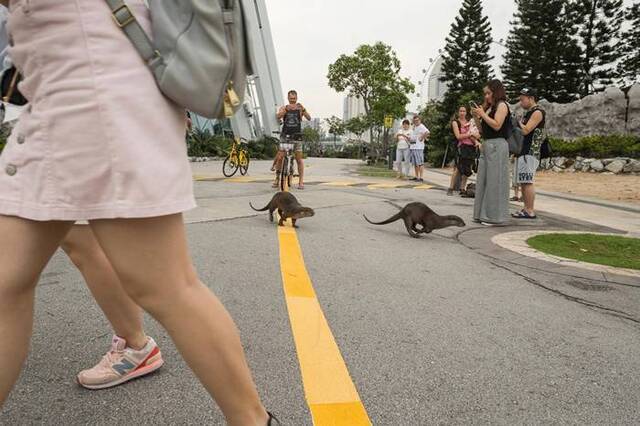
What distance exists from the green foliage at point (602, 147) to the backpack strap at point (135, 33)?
74.1 ft

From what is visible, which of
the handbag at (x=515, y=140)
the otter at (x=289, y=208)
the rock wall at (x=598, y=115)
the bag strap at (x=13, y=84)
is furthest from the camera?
the rock wall at (x=598, y=115)

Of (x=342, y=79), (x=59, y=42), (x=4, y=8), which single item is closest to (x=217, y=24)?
(x=59, y=42)

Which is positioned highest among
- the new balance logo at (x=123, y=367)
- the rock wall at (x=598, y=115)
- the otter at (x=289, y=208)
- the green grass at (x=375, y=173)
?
the rock wall at (x=598, y=115)

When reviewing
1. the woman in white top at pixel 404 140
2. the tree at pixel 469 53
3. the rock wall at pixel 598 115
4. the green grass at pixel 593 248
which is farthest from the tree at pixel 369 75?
the green grass at pixel 593 248

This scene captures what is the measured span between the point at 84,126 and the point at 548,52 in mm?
42137

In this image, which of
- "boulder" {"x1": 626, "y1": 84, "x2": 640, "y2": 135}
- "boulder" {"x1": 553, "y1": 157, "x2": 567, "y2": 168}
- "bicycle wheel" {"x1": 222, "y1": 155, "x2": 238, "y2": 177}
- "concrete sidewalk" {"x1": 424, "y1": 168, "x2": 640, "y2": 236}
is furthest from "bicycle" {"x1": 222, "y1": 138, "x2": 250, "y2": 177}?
"boulder" {"x1": 626, "y1": 84, "x2": 640, "y2": 135}

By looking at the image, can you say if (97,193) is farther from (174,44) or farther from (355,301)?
(355,301)

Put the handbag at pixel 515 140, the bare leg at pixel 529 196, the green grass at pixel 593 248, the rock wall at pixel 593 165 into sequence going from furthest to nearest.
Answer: the rock wall at pixel 593 165 < the bare leg at pixel 529 196 < the handbag at pixel 515 140 < the green grass at pixel 593 248

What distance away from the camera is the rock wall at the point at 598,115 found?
2228 centimetres

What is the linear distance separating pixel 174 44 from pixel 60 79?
26 centimetres

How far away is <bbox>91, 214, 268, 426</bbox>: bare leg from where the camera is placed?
1.11 metres

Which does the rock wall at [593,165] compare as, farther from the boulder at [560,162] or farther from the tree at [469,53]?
the tree at [469,53]

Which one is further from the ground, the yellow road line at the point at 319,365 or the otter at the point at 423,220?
the otter at the point at 423,220

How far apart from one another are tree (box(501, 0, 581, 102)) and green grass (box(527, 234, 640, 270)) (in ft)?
119
